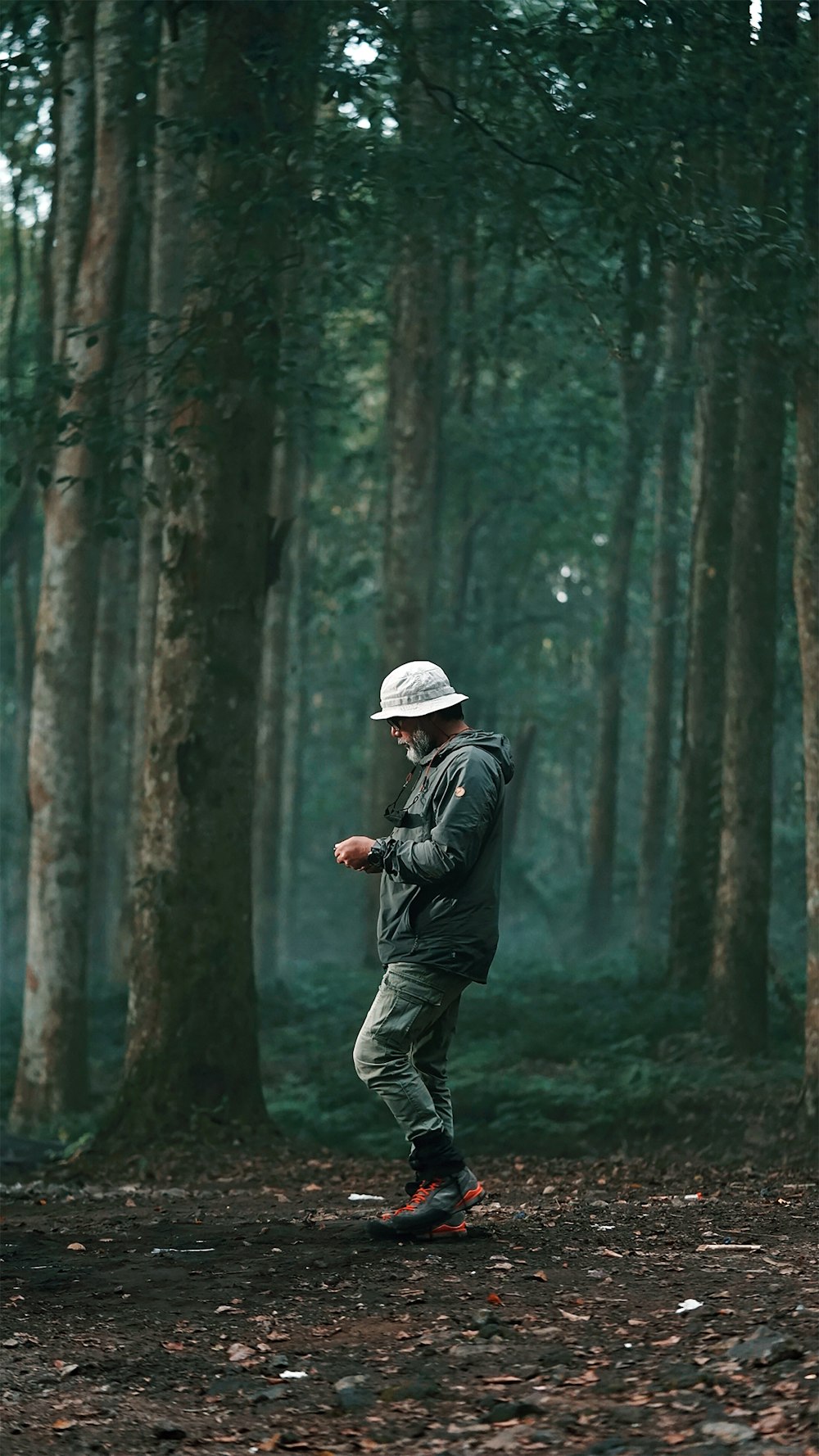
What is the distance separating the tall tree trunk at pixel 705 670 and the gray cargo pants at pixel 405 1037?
10933 millimetres

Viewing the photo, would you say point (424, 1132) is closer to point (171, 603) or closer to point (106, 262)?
point (171, 603)

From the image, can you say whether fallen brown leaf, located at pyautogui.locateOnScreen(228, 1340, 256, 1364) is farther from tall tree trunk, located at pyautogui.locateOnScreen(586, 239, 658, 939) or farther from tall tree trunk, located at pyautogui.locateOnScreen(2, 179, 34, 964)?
tall tree trunk, located at pyautogui.locateOnScreen(586, 239, 658, 939)

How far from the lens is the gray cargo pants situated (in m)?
7.06

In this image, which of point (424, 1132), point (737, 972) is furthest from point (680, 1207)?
point (737, 972)

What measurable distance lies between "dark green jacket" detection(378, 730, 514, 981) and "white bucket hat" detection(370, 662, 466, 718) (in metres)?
0.19

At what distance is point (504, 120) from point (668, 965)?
9.88 m

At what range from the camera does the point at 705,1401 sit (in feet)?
15.9

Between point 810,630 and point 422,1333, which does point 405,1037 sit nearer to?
point 422,1333

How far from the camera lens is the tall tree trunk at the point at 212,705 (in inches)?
452

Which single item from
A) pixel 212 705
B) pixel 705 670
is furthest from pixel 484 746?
pixel 705 670

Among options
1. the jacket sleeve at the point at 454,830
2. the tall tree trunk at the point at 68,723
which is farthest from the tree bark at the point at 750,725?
the jacket sleeve at the point at 454,830

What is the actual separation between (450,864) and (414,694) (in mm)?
730

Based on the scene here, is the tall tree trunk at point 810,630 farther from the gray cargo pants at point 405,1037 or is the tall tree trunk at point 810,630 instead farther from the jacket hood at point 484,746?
the gray cargo pants at point 405,1037

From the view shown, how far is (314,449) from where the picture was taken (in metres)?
21.6
